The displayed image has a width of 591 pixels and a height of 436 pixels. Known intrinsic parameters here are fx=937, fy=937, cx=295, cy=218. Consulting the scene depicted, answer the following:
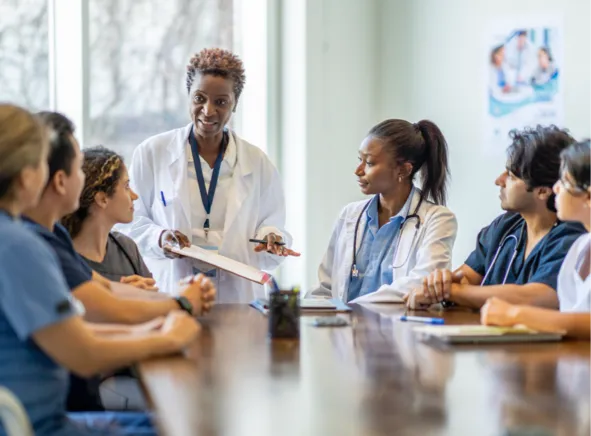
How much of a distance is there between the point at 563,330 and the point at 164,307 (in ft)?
3.35

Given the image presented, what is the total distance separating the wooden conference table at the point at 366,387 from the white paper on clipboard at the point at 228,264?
0.57 m

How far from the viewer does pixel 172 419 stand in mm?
1491

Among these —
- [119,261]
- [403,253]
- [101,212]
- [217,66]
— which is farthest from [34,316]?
[217,66]

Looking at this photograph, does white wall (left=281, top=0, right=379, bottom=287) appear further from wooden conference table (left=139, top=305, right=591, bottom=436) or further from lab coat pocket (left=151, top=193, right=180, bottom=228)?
wooden conference table (left=139, top=305, right=591, bottom=436)

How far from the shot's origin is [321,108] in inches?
193

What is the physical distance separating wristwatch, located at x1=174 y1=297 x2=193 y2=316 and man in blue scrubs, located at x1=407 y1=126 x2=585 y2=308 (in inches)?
31.1

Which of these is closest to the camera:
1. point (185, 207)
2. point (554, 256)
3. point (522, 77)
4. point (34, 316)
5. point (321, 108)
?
point (34, 316)

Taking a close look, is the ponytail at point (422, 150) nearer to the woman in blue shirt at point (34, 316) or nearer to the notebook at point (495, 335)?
A: the notebook at point (495, 335)

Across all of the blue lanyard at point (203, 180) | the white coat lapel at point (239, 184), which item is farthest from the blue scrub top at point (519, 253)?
the blue lanyard at point (203, 180)

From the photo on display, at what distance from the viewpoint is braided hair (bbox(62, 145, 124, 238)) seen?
304 cm

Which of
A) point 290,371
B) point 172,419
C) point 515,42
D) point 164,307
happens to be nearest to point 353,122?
point 515,42

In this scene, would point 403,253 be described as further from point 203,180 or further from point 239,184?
point 203,180

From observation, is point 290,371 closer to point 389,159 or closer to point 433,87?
point 389,159

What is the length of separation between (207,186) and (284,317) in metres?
1.58
